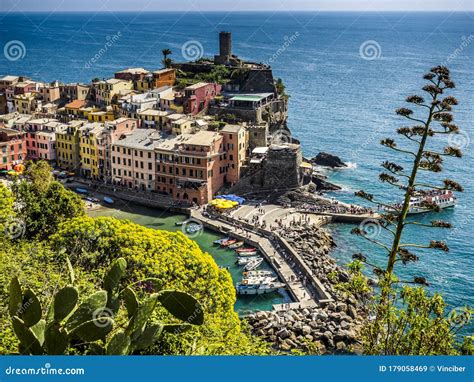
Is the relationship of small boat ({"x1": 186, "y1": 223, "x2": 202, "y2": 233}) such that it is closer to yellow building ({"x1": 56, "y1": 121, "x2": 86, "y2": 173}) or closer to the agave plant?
yellow building ({"x1": 56, "y1": 121, "x2": 86, "y2": 173})

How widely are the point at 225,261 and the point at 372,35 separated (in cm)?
15931

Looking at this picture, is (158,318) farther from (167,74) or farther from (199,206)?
(167,74)

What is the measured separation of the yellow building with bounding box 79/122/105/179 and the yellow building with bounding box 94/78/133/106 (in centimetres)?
714

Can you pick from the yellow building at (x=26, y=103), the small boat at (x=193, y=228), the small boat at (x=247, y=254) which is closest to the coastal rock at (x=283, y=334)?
the small boat at (x=247, y=254)

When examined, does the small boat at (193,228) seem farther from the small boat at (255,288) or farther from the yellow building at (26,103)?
the yellow building at (26,103)

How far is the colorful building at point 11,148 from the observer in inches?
1831

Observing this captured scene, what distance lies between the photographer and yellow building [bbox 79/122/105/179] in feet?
152

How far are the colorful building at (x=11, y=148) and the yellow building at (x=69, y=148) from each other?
248cm

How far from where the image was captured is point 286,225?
39031mm

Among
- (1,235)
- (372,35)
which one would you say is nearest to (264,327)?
(1,235)

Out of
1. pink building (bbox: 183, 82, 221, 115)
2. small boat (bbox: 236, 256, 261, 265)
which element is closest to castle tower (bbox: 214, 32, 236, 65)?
pink building (bbox: 183, 82, 221, 115)

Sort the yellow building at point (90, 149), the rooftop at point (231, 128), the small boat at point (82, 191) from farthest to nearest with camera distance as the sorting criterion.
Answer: the yellow building at point (90, 149) → the rooftop at point (231, 128) → the small boat at point (82, 191)

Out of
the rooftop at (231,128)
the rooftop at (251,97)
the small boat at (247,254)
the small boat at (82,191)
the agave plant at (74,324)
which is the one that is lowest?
the small boat at (247,254)

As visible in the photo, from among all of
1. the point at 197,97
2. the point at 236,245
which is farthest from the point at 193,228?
the point at 197,97
